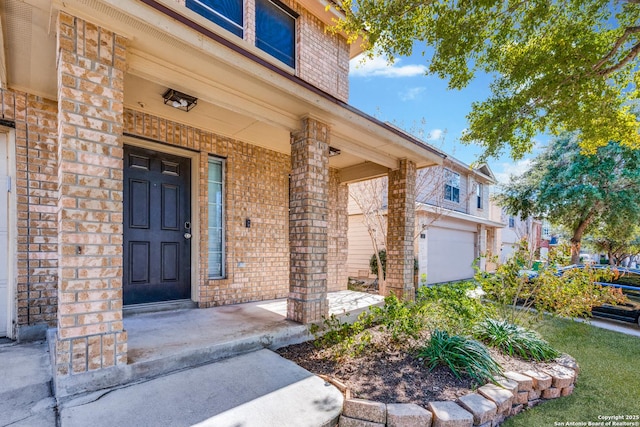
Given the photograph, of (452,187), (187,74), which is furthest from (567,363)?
(452,187)

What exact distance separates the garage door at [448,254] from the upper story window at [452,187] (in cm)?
160

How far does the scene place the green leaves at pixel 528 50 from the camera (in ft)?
14.6

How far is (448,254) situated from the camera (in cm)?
1162

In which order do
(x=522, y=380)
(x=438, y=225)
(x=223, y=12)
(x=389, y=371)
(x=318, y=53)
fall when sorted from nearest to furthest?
(x=522, y=380) < (x=389, y=371) < (x=223, y=12) < (x=318, y=53) < (x=438, y=225)

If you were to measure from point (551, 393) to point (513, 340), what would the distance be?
704mm

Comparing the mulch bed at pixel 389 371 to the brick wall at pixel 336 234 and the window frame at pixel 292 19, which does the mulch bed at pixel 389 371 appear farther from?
the window frame at pixel 292 19

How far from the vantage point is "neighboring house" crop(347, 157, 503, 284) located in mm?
9688

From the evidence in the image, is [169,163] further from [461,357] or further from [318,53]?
[461,357]

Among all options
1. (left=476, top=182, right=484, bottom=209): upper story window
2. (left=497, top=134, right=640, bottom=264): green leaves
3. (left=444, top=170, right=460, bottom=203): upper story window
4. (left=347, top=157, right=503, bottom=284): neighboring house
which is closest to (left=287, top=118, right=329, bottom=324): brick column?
(left=347, top=157, right=503, bottom=284): neighboring house

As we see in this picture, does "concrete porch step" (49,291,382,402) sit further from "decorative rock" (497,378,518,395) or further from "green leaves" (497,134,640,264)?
"green leaves" (497,134,640,264)

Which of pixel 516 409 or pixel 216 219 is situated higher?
A: pixel 216 219

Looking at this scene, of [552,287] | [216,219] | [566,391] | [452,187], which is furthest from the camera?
[452,187]

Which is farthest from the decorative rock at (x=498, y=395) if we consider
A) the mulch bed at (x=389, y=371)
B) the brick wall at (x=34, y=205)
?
the brick wall at (x=34, y=205)

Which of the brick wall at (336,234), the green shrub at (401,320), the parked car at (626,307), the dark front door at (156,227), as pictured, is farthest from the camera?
the brick wall at (336,234)
